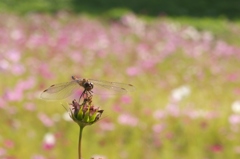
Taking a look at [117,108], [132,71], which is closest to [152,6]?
[132,71]

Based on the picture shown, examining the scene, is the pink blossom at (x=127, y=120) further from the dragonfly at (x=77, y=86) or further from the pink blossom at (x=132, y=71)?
the dragonfly at (x=77, y=86)

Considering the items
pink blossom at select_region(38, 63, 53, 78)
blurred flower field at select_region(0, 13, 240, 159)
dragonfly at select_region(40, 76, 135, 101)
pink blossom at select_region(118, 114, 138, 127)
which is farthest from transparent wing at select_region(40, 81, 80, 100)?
pink blossom at select_region(38, 63, 53, 78)

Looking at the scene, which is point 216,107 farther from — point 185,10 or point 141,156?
point 185,10

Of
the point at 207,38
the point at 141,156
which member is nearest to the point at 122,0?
the point at 207,38

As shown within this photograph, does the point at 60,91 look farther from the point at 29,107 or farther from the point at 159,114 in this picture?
the point at 159,114

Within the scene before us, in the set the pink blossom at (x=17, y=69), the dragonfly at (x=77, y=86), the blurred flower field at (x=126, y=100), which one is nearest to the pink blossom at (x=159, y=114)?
the blurred flower field at (x=126, y=100)

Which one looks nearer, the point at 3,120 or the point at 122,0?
the point at 3,120

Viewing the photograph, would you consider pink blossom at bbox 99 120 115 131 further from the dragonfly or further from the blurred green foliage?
the blurred green foliage
